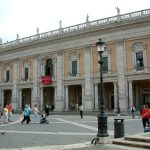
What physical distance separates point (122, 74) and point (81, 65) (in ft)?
23.5

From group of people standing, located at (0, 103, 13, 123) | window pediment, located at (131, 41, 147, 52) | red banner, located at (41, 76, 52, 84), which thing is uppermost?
window pediment, located at (131, 41, 147, 52)

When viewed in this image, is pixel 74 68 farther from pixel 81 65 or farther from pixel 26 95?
pixel 26 95

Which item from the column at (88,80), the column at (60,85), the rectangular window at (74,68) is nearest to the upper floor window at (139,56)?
the column at (88,80)

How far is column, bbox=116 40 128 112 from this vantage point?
39938 millimetres

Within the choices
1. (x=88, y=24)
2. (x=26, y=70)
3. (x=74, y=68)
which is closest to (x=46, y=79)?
(x=74, y=68)

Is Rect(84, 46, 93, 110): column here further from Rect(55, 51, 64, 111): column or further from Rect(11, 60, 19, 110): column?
Rect(11, 60, 19, 110): column

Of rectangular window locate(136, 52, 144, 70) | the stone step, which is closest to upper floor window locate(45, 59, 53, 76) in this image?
rectangular window locate(136, 52, 144, 70)

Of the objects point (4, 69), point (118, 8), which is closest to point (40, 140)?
point (118, 8)

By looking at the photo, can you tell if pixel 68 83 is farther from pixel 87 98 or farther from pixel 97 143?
pixel 97 143

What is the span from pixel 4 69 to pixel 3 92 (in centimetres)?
438

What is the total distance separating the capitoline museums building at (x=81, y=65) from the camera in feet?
132

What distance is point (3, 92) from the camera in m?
57.4

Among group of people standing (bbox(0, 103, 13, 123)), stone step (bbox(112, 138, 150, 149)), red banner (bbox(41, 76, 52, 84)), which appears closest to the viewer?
stone step (bbox(112, 138, 150, 149))

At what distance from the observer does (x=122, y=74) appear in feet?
134
